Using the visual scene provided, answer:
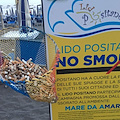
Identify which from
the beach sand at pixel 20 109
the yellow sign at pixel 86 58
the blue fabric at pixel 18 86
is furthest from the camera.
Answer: the beach sand at pixel 20 109

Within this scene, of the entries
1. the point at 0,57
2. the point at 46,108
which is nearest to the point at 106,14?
the point at 0,57

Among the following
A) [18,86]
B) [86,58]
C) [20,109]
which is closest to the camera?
[18,86]

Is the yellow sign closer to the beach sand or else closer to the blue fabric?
the blue fabric

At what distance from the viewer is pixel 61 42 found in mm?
2061

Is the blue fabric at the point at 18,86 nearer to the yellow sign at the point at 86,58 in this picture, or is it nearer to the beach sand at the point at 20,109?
the yellow sign at the point at 86,58

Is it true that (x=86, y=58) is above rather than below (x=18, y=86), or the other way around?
above

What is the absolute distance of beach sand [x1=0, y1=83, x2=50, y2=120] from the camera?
11.6 ft

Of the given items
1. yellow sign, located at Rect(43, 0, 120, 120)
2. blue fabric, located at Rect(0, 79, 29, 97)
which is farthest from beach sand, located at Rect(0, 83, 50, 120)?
blue fabric, located at Rect(0, 79, 29, 97)

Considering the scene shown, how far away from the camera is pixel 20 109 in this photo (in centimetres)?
379

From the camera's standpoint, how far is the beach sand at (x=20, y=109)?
3.52 metres

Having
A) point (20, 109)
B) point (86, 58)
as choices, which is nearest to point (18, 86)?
point (86, 58)

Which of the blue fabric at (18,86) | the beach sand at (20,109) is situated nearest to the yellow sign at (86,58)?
the blue fabric at (18,86)

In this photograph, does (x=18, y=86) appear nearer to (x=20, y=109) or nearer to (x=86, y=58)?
(x=86, y=58)

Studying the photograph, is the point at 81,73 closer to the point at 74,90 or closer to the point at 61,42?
the point at 74,90
